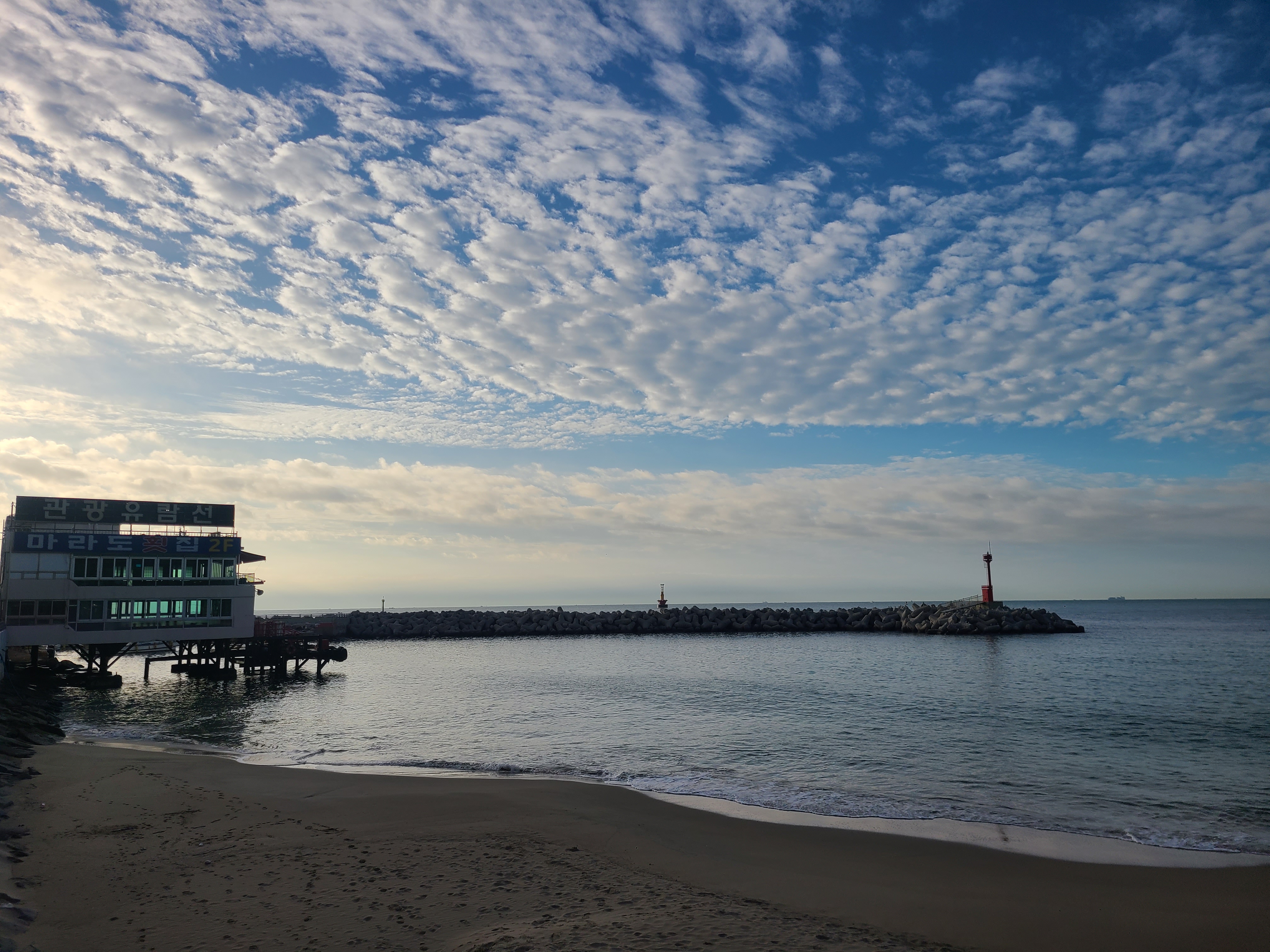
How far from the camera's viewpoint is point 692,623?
309 feet

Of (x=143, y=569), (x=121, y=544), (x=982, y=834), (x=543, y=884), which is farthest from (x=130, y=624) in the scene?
(x=982, y=834)

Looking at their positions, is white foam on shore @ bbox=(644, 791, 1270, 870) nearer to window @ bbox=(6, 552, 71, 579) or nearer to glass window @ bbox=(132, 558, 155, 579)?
glass window @ bbox=(132, 558, 155, 579)

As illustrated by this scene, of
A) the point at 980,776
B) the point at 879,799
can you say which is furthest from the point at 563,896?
the point at 980,776

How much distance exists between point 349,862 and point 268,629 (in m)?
46.8

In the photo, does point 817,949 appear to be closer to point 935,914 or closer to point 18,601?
point 935,914

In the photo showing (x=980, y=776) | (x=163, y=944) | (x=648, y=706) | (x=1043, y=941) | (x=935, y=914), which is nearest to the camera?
(x=163, y=944)

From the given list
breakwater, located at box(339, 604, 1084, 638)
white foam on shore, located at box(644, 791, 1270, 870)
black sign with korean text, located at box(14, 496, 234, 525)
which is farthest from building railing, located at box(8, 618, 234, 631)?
breakwater, located at box(339, 604, 1084, 638)

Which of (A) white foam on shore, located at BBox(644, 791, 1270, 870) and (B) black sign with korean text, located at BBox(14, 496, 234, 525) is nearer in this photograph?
(A) white foam on shore, located at BBox(644, 791, 1270, 870)

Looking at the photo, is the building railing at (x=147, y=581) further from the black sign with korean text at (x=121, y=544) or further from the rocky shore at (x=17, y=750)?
the rocky shore at (x=17, y=750)

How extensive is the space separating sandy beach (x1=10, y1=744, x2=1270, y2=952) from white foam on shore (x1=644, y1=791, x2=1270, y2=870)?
13.6 inches

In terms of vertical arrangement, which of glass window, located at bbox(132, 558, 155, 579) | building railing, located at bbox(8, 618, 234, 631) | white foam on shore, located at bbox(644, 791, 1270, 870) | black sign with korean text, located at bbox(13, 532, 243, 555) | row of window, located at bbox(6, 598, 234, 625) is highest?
black sign with korean text, located at bbox(13, 532, 243, 555)

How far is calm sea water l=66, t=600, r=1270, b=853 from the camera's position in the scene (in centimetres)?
1783

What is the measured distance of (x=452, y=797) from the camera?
56.9 feet

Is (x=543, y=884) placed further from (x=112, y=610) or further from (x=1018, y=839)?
(x=112, y=610)
